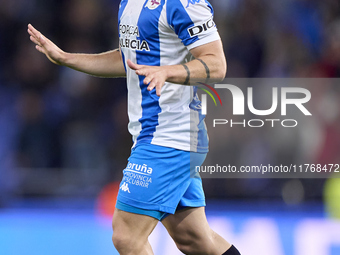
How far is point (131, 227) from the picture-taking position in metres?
2.54

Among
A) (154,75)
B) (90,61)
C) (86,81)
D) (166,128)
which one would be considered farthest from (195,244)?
(86,81)

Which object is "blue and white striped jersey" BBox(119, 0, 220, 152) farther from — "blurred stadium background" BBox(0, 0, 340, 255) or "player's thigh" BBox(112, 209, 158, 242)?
"blurred stadium background" BBox(0, 0, 340, 255)

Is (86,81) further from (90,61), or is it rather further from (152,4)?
(152,4)

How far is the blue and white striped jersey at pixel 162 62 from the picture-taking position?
2.53m

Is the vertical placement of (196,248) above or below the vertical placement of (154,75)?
below

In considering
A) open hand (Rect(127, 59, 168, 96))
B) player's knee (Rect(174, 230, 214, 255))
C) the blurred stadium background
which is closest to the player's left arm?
open hand (Rect(127, 59, 168, 96))

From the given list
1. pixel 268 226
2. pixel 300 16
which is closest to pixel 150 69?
pixel 268 226

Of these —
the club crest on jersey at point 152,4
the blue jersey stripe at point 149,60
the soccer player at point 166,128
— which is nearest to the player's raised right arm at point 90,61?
the soccer player at point 166,128

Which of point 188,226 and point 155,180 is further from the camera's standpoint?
point 188,226

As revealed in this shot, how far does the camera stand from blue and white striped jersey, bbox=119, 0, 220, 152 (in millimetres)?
2525

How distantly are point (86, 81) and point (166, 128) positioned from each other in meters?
5.07

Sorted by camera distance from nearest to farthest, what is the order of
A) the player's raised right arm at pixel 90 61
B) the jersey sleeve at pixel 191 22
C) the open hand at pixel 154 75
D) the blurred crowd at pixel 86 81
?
the open hand at pixel 154 75 < the jersey sleeve at pixel 191 22 < the player's raised right arm at pixel 90 61 < the blurred crowd at pixel 86 81

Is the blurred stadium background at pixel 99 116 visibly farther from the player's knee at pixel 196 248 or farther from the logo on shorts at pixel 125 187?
the logo on shorts at pixel 125 187

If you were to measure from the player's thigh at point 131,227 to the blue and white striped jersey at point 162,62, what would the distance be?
1.22 ft
